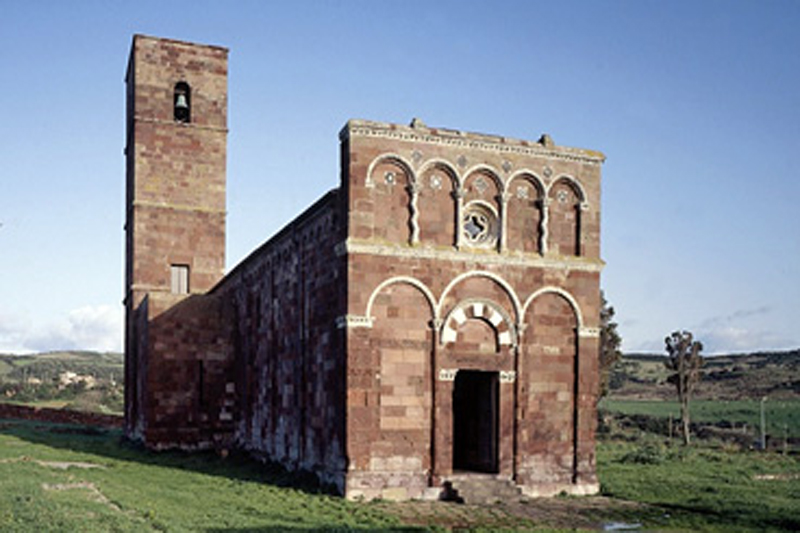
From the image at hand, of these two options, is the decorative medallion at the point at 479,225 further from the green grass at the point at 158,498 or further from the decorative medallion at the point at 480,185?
the green grass at the point at 158,498

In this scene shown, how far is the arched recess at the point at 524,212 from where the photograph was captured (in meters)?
22.5

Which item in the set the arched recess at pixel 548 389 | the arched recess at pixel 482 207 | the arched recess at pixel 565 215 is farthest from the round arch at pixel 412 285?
the arched recess at pixel 565 215

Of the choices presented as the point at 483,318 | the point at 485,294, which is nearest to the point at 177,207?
the point at 485,294

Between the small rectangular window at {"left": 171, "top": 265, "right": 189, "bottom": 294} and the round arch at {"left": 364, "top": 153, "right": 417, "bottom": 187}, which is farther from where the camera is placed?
the small rectangular window at {"left": 171, "top": 265, "right": 189, "bottom": 294}

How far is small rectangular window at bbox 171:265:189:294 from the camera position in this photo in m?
37.1

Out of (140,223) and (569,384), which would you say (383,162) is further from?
(140,223)

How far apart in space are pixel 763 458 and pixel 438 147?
18879 mm

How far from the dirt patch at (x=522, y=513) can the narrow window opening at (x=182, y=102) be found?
2321cm

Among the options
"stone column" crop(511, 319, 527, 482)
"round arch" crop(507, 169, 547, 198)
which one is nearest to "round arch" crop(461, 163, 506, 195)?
"round arch" crop(507, 169, 547, 198)

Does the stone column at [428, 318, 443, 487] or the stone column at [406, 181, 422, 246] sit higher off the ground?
the stone column at [406, 181, 422, 246]

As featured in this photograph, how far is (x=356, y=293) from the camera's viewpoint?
20562mm

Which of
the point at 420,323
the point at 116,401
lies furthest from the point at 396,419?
the point at 116,401

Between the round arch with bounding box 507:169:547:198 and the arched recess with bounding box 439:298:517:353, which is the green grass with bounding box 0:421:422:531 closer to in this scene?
the arched recess with bounding box 439:298:517:353

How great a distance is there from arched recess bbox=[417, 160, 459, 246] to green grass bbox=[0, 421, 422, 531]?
667cm
